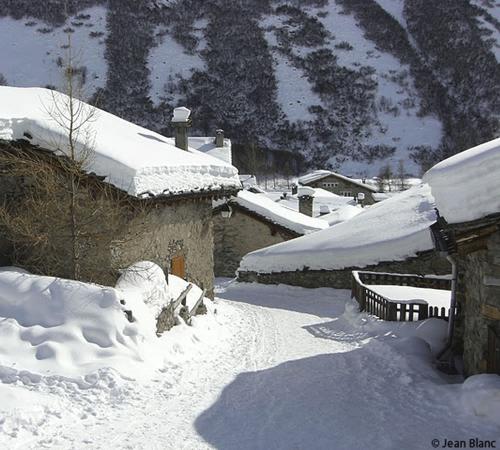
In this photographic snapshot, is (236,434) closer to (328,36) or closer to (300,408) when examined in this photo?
(300,408)

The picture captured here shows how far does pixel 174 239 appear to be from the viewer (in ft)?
40.4

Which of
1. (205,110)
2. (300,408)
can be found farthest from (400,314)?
(205,110)

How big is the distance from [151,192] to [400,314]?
18.5 ft

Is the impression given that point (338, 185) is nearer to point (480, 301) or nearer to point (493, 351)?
point (480, 301)

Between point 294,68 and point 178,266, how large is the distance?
81.6 m

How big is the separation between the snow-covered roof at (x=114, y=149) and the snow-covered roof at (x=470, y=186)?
5.21 meters

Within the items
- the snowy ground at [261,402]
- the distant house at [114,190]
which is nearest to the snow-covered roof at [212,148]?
the distant house at [114,190]

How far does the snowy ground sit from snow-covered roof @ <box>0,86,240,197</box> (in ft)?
9.70

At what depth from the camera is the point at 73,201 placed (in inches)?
338

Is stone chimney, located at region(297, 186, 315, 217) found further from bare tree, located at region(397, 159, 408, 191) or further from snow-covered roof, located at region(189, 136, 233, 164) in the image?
bare tree, located at region(397, 159, 408, 191)

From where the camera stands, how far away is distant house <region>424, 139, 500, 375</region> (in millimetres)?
6473

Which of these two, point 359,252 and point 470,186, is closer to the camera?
point 470,186

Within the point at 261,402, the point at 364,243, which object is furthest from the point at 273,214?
the point at 261,402

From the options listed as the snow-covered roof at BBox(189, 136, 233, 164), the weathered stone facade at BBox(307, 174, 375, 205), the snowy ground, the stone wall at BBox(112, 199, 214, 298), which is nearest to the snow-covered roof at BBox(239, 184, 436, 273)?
the stone wall at BBox(112, 199, 214, 298)
